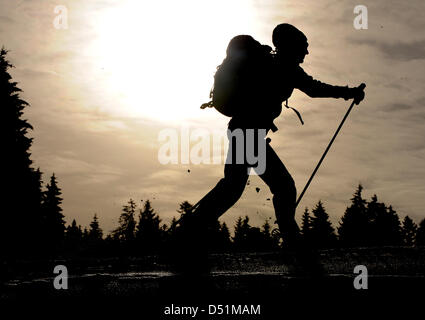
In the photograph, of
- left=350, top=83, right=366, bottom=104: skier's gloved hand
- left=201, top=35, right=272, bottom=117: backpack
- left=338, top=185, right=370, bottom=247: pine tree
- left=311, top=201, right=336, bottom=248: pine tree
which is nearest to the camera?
left=201, top=35, right=272, bottom=117: backpack

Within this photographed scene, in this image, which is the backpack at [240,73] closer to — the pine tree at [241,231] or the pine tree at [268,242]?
the pine tree at [268,242]

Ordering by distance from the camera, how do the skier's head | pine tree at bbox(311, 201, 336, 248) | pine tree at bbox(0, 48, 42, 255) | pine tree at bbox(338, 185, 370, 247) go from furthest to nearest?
pine tree at bbox(311, 201, 336, 248) → pine tree at bbox(338, 185, 370, 247) → pine tree at bbox(0, 48, 42, 255) → the skier's head

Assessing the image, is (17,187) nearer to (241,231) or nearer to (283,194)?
(283,194)

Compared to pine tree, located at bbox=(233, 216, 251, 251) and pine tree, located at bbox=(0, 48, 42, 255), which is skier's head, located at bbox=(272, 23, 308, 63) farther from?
pine tree, located at bbox=(233, 216, 251, 251)

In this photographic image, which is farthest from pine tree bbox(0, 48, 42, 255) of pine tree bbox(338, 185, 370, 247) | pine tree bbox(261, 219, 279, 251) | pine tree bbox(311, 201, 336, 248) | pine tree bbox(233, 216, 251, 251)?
pine tree bbox(233, 216, 251, 251)

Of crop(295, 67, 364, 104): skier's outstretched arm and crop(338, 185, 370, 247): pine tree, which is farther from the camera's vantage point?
crop(338, 185, 370, 247): pine tree

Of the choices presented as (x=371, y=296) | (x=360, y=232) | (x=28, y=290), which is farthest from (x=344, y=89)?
(x=360, y=232)

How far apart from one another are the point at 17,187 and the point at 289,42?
24916 millimetres

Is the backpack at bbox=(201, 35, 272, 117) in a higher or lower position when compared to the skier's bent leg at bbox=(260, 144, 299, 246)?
higher

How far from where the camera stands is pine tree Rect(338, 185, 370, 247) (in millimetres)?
89250

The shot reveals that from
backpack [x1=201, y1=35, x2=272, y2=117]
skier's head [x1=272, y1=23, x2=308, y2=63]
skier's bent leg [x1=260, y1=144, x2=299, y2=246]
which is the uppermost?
skier's head [x1=272, y1=23, x2=308, y2=63]

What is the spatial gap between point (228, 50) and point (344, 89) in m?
1.86

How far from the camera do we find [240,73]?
263 inches
